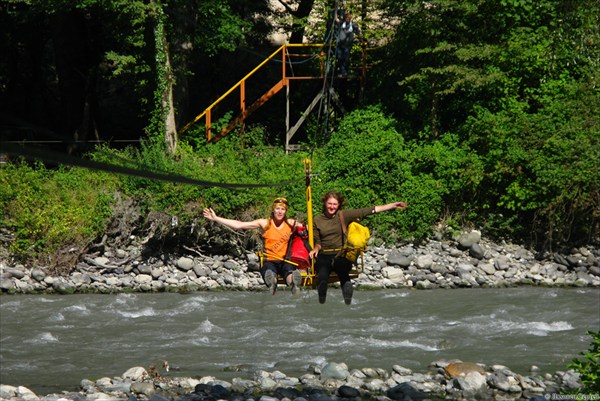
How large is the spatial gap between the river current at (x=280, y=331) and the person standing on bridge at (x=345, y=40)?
252 inches

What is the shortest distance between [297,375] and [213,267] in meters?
8.34

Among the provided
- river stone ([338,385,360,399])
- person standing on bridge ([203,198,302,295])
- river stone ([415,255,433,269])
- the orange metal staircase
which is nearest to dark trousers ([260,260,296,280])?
person standing on bridge ([203,198,302,295])

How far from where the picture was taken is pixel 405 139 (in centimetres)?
2538

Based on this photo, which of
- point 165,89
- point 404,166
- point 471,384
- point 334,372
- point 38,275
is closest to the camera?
point 471,384

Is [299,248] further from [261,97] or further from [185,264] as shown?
[261,97]

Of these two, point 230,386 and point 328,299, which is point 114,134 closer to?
point 328,299

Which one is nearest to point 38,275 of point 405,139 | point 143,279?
point 143,279

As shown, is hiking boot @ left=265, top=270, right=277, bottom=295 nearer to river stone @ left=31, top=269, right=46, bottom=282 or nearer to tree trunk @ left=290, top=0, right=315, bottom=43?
river stone @ left=31, top=269, right=46, bottom=282

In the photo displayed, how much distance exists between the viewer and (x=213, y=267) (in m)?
22.9

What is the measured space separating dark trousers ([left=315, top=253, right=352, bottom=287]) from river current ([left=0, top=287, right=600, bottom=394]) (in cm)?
268

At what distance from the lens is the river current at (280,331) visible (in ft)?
51.2

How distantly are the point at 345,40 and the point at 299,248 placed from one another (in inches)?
503

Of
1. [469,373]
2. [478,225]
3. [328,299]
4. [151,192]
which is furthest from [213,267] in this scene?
[469,373]

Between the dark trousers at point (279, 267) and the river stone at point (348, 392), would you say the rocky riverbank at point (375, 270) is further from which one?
the dark trousers at point (279, 267)
